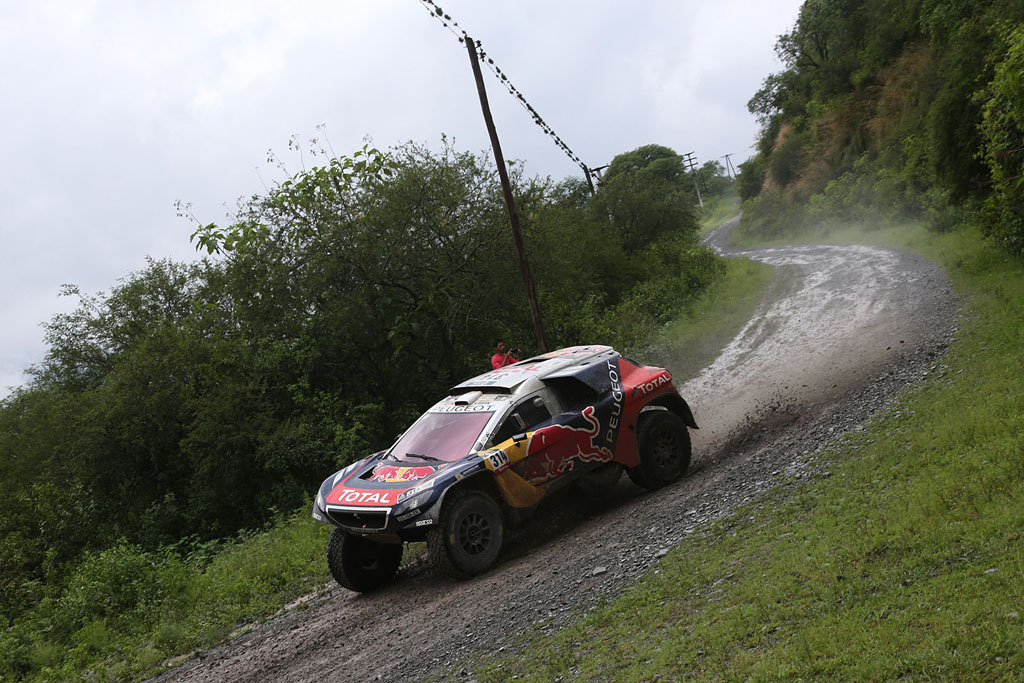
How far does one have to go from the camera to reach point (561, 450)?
9.34 m

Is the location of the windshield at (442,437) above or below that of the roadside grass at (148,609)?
above

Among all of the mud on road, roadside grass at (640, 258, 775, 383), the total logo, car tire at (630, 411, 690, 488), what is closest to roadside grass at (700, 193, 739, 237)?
roadside grass at (640, 258, 775, 383)

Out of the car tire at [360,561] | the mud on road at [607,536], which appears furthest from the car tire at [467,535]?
the car tire at [360,561]

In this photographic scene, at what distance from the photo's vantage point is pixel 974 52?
19703mm

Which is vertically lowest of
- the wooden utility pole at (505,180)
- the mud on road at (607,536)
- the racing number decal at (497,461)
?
the mud on road at (607,536)

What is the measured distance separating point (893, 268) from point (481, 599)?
19917mm

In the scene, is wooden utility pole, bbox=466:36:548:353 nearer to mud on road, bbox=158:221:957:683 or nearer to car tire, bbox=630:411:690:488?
mud on road, bbox=158:221:957:683

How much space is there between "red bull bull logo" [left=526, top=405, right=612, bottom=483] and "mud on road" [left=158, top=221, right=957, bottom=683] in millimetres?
740

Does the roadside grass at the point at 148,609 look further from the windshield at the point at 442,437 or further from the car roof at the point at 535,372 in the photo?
the car roof at the point at 535,372

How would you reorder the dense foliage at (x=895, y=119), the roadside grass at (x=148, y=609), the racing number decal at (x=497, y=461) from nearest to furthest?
the racing number decal at (x=497, y=461)
the roadside grass at (x=148, y=609)
the dense foliage at (x=895, y=119)

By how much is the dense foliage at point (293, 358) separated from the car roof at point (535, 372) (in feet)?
25.9

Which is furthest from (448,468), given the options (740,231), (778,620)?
(740,231)

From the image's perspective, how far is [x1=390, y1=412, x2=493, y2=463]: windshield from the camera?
29.6ft

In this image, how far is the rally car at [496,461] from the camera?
834 cm
